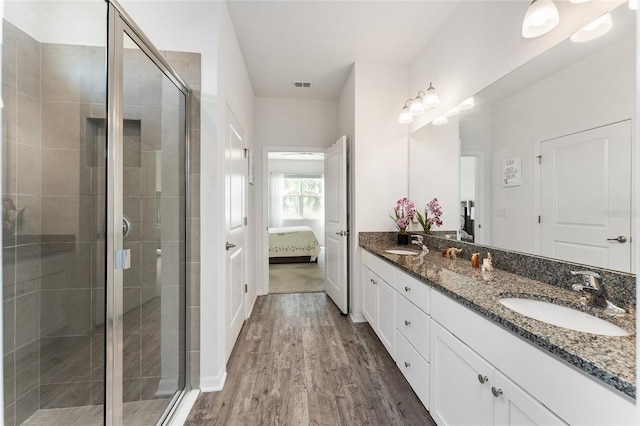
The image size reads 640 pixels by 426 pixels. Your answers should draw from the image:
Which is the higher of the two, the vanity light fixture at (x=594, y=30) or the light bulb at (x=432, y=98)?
the light bulb at (x=432, y=98)

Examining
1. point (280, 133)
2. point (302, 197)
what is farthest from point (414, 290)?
point (302, 197)

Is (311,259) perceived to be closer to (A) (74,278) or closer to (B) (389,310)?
(B) (389,310)

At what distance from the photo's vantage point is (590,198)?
3.87 ft

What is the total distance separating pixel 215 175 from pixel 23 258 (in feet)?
3.25

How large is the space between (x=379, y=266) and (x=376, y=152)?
1237 mm

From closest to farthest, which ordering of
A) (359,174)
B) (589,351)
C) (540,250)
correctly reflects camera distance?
(589,351)
(540,250)
(359,174)

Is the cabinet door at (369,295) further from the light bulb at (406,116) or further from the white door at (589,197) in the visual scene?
the light bulb at (406,116)

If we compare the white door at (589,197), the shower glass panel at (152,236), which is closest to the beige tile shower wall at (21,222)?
the shower glass panel at (152,236)

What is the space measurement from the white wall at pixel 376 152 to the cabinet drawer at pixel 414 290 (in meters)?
1.03

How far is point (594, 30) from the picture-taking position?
3.74 ft

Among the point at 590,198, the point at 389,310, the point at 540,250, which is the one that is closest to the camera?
the point at 590,198

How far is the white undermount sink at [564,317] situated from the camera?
93 centimetres

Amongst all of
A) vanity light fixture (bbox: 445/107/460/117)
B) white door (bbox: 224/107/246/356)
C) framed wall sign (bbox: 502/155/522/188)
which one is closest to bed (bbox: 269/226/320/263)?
white door (bbox: 224/107/246/356)

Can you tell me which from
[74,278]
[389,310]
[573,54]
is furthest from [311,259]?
[573,54]
